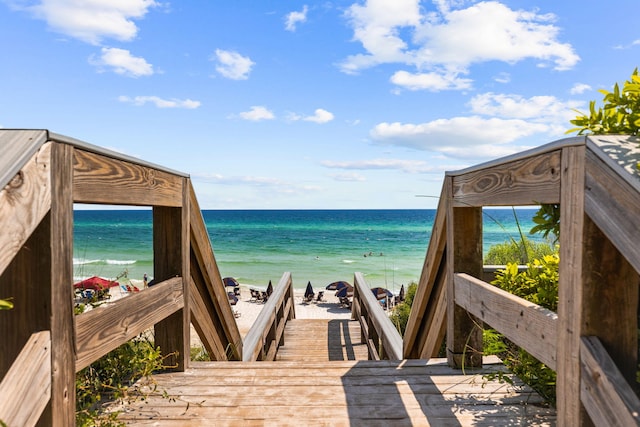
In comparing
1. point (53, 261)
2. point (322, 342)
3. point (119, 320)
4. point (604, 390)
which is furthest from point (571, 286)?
point (322, 342)

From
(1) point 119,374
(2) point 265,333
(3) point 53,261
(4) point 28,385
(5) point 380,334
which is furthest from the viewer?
(2) point 265,333

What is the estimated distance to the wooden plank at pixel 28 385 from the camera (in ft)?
3.61

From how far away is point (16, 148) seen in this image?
44.7 inches

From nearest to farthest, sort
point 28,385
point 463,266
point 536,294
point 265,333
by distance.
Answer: point 28,385, point 536,294, point 463,266, point 265,333

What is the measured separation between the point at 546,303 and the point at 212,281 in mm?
2191

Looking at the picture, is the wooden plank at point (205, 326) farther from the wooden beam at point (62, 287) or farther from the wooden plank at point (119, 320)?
the wooden beam at point (62, 287)

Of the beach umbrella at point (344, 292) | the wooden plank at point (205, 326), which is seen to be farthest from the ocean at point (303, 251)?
the wooden plank at point (205, 326)

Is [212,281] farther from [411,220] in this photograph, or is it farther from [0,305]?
[411,220]

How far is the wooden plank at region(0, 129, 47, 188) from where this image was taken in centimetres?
105

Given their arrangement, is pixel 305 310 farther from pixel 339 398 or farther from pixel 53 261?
pixel 53 261

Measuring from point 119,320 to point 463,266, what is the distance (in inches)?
74.8

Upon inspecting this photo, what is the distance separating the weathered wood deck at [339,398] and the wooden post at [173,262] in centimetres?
17

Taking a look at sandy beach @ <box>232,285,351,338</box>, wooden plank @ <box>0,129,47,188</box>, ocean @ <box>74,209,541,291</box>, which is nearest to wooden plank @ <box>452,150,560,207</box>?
wooden plank @ <box>0,129,47,188</box>

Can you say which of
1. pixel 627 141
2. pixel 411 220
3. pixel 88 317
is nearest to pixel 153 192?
pixel 88 317
